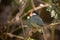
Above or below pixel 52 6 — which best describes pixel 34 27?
below

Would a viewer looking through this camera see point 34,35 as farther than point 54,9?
Yes

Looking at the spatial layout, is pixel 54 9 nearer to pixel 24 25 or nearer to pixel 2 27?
pixel 24 25

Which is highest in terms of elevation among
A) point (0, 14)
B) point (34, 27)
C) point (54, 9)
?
point (0, 14)

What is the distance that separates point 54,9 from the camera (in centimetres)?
148

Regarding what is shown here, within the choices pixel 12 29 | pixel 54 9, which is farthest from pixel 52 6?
pixel 12 29

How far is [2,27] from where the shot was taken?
176cm

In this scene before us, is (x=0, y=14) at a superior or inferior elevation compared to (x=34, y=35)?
superior

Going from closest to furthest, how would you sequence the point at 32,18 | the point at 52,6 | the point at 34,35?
the point at 52,6
the point at 32,18
the point at 34,35

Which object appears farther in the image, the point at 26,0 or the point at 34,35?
the point at 34,35

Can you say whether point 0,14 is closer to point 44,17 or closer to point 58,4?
point 44,17

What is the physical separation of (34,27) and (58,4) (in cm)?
21

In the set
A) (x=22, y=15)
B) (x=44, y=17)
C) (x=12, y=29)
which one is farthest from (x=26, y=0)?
(x=12, y=29)

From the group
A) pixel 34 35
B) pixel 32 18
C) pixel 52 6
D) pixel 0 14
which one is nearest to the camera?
pixel 52 6

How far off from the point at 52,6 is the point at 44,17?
22 centimetres
